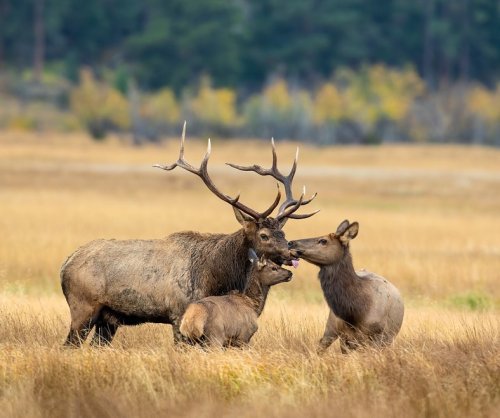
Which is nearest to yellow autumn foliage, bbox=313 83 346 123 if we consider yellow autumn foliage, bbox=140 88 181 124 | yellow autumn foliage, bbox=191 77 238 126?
yellow autumn foliage, bbox=191 77 238 126

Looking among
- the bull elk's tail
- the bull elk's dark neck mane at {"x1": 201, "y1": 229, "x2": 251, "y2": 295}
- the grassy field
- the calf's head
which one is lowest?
the grassy field

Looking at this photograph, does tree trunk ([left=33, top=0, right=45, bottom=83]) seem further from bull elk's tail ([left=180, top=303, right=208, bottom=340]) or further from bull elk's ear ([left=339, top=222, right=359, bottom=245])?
bull elk's tail ([left=180, top=303, right=208, bottom=340])

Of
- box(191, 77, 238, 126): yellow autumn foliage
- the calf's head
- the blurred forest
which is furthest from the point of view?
the blurred forest

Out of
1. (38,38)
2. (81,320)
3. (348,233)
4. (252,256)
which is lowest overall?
(81,320)

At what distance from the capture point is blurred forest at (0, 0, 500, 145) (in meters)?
79.1

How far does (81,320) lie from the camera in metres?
11.5

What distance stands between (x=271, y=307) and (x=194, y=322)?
5.00 m

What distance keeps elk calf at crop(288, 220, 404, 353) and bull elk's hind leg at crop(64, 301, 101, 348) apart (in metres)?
1.79

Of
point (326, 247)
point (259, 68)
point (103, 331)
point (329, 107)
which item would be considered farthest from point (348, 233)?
point (259, 68)

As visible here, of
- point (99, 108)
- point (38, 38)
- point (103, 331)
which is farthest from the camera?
point (38, 38)

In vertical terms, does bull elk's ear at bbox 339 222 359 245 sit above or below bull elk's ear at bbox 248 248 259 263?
above

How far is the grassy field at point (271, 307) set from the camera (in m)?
9.31

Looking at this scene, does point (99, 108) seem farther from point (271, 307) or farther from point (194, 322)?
point (194, 322)

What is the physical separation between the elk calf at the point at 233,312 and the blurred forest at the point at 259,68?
61.1 meters
